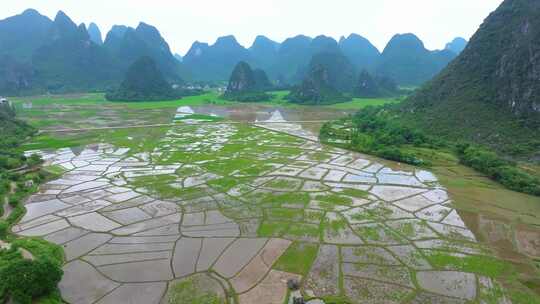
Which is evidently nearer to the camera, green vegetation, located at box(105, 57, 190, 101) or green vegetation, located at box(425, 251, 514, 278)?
green vegetation, located at box(425, 251, 514, 278)

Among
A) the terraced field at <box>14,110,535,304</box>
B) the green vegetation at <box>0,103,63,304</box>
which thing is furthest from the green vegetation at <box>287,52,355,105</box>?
the green vegetation at <box>0,103,63,304</box>

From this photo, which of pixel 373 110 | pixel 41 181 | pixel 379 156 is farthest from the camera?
pixel 373 110

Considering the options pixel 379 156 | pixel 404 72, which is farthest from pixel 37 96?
pixel 404 72

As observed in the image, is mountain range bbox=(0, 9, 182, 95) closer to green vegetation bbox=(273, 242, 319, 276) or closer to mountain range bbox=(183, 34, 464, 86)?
mountain range bbox=(183, 34, 464, 86)

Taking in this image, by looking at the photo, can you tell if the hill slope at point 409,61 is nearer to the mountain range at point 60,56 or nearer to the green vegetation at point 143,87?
the green vegetation at point 143,87

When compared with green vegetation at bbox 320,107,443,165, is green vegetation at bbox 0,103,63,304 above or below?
below

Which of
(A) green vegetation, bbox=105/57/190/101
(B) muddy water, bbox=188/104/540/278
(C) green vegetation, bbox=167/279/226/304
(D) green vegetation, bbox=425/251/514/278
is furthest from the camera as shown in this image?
(A) green vegetation, bbox=105/57/190/101

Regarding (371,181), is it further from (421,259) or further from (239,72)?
(239,72)
